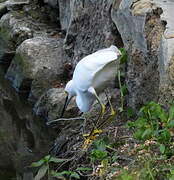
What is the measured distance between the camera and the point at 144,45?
18.3 ft

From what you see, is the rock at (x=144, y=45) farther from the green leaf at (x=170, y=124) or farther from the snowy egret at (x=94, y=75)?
the green leaf at (x=170, y=124)

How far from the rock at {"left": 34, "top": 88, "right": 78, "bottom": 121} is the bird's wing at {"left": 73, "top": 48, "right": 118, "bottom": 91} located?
1.53 m

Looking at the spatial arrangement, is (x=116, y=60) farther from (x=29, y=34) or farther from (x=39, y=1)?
(x=39, y=1)

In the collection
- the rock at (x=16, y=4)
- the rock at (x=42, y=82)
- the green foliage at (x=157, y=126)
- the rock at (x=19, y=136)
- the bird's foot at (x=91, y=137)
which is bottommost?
the rock at (x=19, y=136)

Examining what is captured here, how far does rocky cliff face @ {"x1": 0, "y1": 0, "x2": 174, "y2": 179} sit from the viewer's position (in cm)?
545

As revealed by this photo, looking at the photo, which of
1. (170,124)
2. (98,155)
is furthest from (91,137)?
(170,124)

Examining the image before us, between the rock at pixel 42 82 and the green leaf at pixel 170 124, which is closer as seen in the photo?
the green leaf at pixel 170 124

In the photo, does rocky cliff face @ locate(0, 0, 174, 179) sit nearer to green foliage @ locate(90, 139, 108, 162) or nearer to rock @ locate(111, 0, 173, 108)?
rock @ locate(111, 0, 173, 108)

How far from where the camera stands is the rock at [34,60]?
8.36 m

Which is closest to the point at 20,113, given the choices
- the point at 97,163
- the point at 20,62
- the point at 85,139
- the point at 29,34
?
the point at 20,62

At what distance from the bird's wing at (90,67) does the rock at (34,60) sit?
2681mm

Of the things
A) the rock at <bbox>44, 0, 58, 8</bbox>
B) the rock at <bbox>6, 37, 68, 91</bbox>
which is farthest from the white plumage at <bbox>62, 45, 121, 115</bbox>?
the rock at <bbox>44, 0, 58, 8</bbox>

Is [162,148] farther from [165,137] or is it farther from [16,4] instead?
[16,4]

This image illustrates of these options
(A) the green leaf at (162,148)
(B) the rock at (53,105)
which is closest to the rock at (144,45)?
(A) the green leaf at (162,148)
